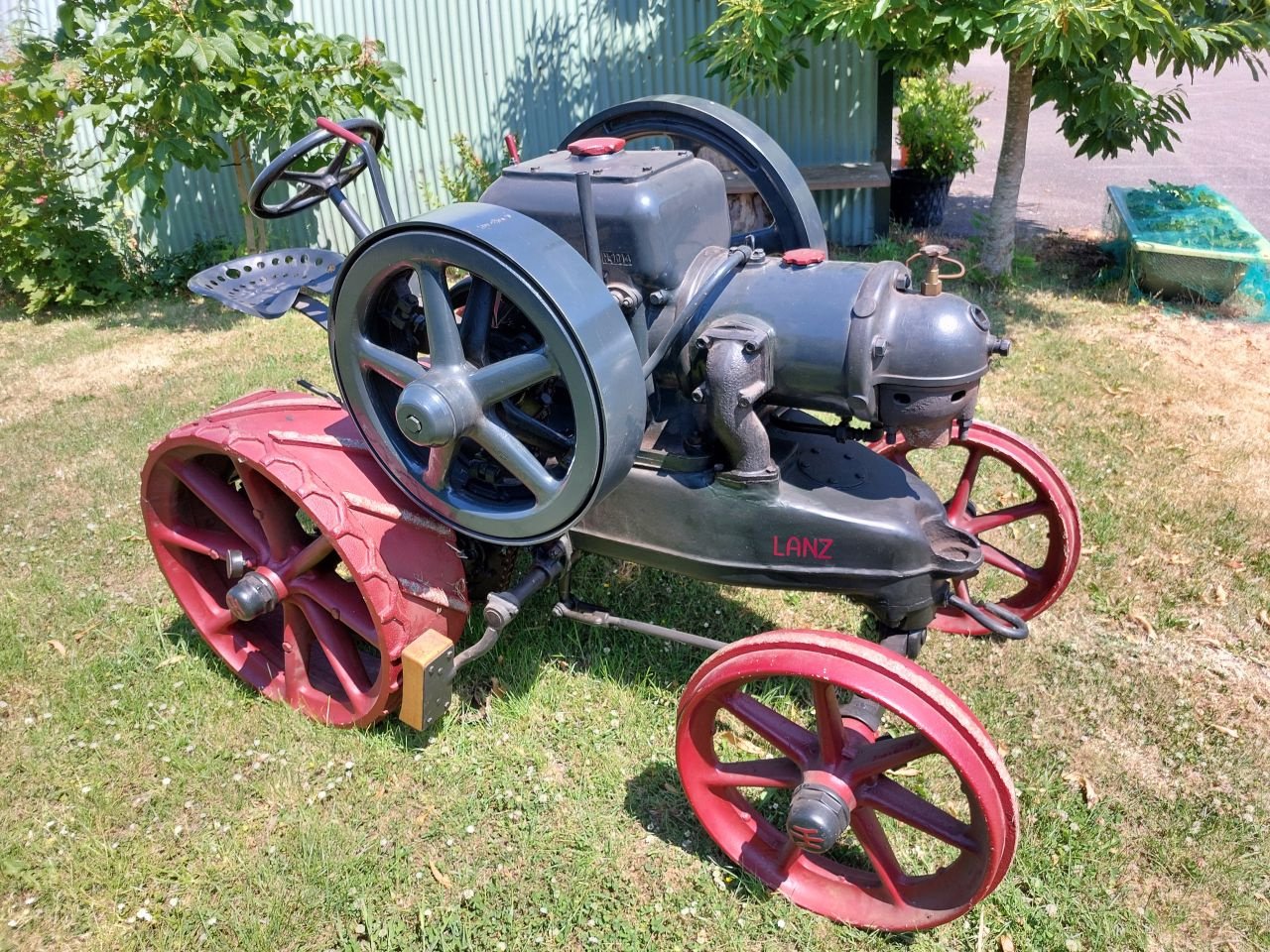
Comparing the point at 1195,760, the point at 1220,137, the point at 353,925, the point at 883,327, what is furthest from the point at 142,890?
the point at 1220,137

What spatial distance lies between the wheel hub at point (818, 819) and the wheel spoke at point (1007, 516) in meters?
1.17

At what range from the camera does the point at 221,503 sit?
8.98 feet

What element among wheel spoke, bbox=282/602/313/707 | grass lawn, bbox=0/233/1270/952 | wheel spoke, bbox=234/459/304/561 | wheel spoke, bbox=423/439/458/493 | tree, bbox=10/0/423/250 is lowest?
grass lawn, bbox=0/233/1270/952

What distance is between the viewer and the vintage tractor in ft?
6.54

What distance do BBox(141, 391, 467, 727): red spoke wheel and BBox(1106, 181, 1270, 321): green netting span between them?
16.9 ft

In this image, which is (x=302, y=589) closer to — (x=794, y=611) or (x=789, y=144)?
(x=794, y=611)

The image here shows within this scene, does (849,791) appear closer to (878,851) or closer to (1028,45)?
(878,851)

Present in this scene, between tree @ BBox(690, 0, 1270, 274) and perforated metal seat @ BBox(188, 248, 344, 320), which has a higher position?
tree @ BBox(690, 0, 1270, 274)

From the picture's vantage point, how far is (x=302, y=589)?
2648 mm

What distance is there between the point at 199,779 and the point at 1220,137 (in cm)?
1130

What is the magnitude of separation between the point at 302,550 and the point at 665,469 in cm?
108

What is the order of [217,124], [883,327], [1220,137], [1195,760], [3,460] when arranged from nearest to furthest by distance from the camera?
[883,327] → [1195,760] → [3,460] → [217,124] → [1220,137]

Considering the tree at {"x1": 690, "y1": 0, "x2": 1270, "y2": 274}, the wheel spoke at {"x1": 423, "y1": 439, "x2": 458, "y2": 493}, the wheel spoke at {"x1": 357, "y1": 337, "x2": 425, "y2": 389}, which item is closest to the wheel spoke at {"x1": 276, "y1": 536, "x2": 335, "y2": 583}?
the wheel spoke at {"x1": 423, "y1": 439, "x2": 458, "y2": 493}

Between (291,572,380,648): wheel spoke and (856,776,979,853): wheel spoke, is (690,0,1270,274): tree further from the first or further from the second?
(291,572,380,648): wheel spoke
